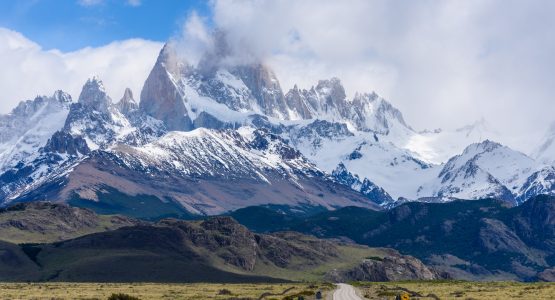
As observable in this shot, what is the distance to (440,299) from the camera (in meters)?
170

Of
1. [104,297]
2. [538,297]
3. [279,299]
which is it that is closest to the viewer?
[538,297]

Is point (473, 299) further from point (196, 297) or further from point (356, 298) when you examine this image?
point (196, 297)

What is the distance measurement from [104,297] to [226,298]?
24731 mm

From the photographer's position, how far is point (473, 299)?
16388cm

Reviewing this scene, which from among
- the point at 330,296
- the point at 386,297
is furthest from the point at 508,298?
the point at 330,296

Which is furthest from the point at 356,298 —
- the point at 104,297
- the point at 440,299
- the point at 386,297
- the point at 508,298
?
the point at 104,297

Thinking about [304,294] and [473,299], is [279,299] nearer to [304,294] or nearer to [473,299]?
[304,294]

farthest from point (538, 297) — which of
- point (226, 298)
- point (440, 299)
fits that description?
point (226, 298)

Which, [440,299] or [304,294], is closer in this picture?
[440,299]

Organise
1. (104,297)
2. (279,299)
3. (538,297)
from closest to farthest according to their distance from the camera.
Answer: (538,297) < (279,299) < (104,297)

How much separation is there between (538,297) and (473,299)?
426 inches

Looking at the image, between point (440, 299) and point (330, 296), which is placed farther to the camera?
point (330, 296)

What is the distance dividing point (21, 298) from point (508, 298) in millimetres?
91590

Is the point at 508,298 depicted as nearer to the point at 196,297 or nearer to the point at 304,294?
the point at 304,294
